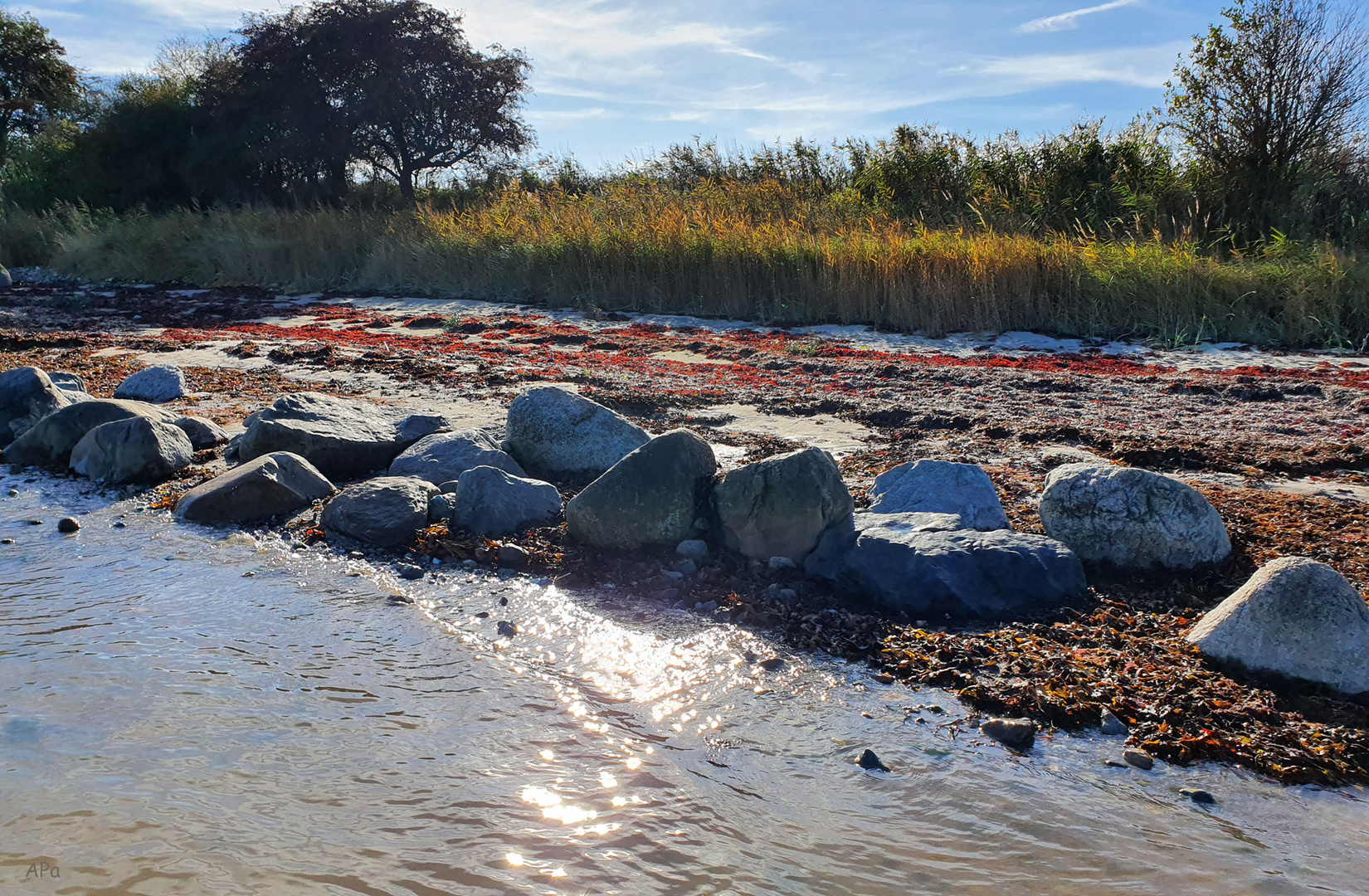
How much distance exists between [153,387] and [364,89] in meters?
18.6

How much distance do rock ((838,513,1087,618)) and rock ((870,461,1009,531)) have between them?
0.33 metres

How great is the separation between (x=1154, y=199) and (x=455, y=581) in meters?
14.1

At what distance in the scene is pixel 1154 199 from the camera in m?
14.4

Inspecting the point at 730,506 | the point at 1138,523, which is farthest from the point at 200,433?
the point at 1138,523

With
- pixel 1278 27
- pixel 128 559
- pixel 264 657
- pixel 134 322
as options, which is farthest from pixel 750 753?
pixel 1278 27

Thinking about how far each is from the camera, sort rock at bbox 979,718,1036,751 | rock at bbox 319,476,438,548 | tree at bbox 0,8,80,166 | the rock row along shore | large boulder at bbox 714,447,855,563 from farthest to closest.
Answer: tree at bbox 0,8,80,166 < rock at bbox 319,476,438,548 < large boulder at bbox 714,447,855,563 < the rock row along shore < rock at bbox 979,718,1036,751

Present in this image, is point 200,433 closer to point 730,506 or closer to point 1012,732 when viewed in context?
point 730,506

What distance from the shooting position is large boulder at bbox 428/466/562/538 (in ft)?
14.9

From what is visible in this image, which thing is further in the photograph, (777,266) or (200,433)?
(777,266)

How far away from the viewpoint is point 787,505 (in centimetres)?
403

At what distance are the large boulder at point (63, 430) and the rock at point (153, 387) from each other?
144 centimetres

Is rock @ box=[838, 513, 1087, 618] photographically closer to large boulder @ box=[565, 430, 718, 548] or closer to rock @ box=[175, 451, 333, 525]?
large boulder @ box=[565, 430, 718, 548]

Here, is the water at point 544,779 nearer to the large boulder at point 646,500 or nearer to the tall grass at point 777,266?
the large boulder at point 646,500

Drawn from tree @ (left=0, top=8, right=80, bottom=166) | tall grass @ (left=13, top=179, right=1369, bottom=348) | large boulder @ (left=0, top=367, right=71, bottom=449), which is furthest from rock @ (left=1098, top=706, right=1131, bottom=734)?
tree @ (left=0, top=8, right=80, bottom=166)
